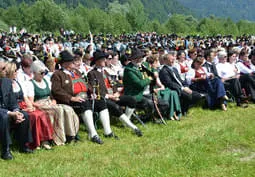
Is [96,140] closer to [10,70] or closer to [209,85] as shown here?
[10,70]

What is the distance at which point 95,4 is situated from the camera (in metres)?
197

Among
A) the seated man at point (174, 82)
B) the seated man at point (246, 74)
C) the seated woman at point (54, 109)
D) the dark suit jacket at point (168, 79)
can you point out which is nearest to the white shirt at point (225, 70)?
the seated man at point (246, 74)

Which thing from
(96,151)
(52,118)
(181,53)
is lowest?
(96,151)

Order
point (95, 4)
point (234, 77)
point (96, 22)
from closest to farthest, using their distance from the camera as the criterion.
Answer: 1. point (234, 77)
2. point (96, 22)
3. point (95, 4)

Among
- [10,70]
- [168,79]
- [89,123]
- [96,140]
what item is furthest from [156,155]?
[168,79]

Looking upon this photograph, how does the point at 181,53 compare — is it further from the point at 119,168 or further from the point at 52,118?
the point at 119,168

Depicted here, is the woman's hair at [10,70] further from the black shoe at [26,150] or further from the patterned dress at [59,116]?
the black shoe at [26,150]

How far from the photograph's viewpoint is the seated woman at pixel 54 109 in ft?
20.7

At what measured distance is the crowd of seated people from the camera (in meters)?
5.98

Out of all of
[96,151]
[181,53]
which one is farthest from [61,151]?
[181,53]

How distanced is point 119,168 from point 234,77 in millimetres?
5673

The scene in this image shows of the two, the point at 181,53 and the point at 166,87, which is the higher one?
the point at 181,53

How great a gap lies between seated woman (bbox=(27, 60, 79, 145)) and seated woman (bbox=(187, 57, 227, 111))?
389 centimetres

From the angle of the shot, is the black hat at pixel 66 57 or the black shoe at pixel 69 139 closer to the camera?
the black shoe at pixel 69 139
